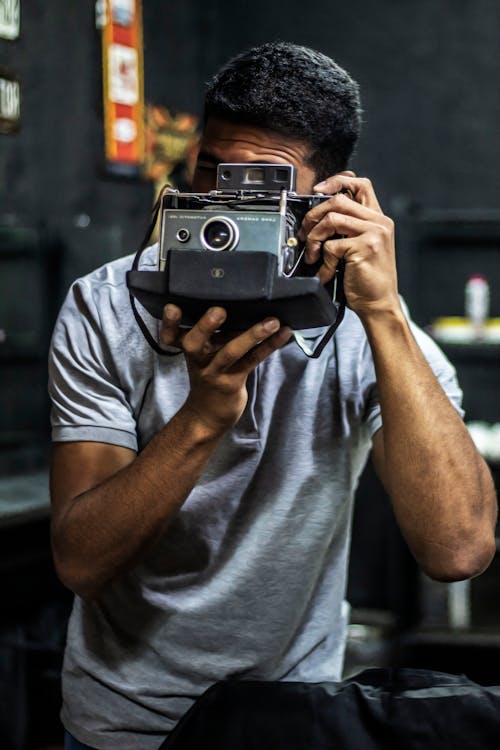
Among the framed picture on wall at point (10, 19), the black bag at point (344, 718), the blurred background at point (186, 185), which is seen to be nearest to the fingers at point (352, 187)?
the black bag at point (344, 718)

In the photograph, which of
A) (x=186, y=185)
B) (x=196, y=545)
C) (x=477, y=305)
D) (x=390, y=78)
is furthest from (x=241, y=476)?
(x=390, y=78)


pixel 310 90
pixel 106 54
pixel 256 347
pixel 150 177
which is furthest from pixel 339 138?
pixel 150 177

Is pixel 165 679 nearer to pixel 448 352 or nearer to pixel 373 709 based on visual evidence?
pixel 373 709

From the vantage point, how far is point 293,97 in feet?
3.98

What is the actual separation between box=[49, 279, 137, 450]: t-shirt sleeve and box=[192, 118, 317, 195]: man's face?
0.69 ft

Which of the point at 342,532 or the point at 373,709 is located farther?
the point at 342,532

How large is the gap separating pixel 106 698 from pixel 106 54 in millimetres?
3566

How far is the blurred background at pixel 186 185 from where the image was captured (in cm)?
335

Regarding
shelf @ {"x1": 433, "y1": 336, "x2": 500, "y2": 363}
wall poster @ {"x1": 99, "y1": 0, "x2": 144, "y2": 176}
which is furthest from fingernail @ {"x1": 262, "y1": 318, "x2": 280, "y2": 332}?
wall poster @ {"x1": 99, "y1": 0, "x2": 144, "y2": 176}

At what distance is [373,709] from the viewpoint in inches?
38.5

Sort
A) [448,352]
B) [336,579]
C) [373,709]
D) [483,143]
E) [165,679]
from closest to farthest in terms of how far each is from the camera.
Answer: [373,709], [165,679], [336,579], [448,352], [483,143]

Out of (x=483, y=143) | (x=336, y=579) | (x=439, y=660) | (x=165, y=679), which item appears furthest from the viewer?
(x=483, y=143)

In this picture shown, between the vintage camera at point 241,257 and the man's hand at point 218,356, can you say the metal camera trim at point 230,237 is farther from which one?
the man's hand at point 218,356

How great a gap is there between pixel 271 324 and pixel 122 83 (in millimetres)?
3567
